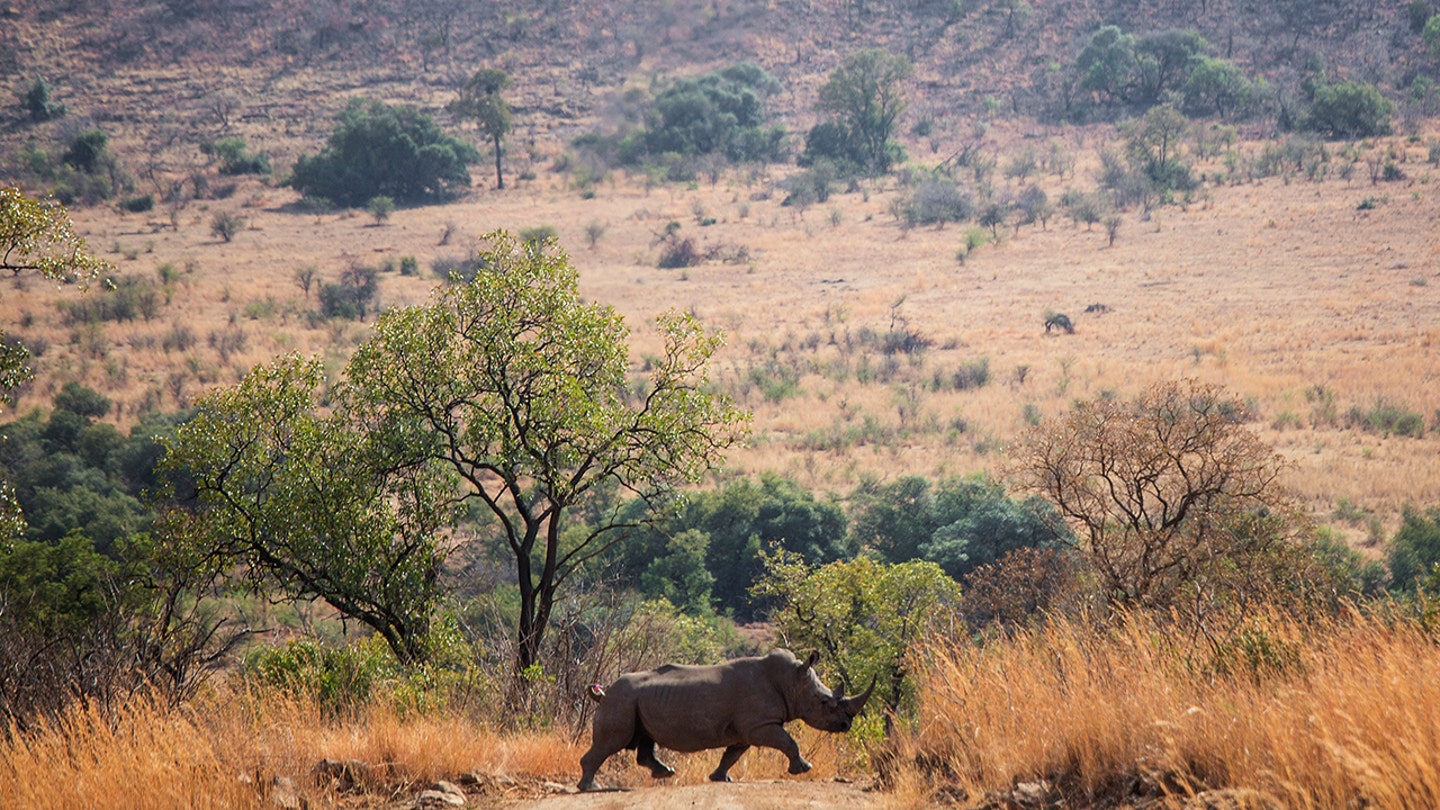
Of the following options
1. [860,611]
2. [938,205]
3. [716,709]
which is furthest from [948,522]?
[938,205]

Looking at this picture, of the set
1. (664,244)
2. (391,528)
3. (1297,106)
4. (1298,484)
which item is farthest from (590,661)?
(1297,106)

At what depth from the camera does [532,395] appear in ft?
42.5

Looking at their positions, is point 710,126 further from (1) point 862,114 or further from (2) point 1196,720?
(2) point 1196,720

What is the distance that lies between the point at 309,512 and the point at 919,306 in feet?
151

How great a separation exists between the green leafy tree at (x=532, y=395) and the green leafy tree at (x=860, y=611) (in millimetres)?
6538

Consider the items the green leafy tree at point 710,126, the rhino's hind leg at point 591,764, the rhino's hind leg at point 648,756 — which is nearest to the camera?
the rhino's hind leg at point 591,764

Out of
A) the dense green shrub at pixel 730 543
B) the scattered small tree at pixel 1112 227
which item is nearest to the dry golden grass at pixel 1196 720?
the dense green shrub at pixel 730 543

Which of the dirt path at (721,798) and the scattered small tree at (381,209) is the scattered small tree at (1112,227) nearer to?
the scattered small tree at (381,209)

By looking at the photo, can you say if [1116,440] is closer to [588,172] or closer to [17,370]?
[17,370]

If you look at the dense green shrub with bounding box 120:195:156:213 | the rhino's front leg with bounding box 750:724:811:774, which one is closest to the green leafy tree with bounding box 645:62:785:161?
the dense green shrub with bounding box 120:195:156:213

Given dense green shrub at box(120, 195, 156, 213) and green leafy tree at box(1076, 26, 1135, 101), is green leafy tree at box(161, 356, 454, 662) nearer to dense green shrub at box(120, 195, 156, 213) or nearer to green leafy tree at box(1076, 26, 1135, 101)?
dense green shrub at box(120, 195, 156, 213)

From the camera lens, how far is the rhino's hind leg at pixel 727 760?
27.6 ft

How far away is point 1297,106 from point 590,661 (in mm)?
88778

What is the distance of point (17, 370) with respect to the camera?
1241 cm
